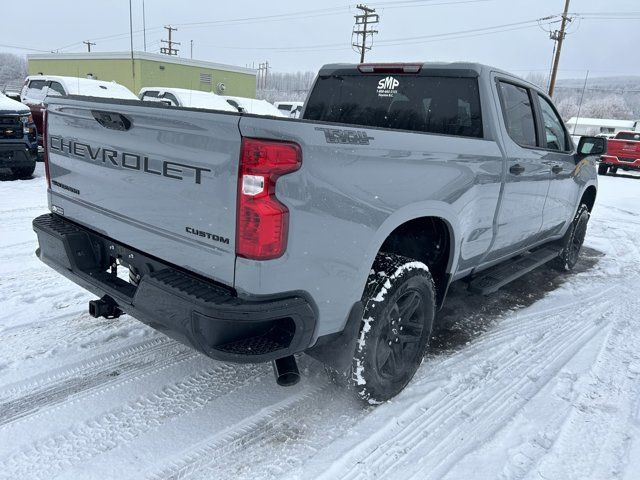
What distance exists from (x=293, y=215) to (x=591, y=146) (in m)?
4.11

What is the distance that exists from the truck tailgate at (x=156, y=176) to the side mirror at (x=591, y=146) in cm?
417

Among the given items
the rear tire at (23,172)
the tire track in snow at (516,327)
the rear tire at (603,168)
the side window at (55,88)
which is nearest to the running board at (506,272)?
the tire track in snow at (516,327)

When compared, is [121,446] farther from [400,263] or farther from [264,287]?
[400,263]

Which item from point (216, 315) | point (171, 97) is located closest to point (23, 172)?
point (171, 97)

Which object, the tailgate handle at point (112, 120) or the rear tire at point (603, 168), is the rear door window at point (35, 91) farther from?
the rear tire at point (603, 168)

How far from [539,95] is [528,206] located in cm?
108

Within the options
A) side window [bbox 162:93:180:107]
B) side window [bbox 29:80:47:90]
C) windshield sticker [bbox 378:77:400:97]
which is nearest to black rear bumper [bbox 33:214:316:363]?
windshield sticker [bbox 378:77:400:97]

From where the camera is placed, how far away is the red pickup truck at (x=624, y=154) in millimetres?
18328

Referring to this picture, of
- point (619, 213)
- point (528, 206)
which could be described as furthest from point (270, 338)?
point (619, 213)

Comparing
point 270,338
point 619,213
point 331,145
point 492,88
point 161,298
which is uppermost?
point 492,88

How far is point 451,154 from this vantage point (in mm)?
2902

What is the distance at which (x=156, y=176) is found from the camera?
2.33 m

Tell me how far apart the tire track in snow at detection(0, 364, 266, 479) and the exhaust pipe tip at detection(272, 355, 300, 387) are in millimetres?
592

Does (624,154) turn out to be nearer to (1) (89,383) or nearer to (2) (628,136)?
(2) (628,136)
